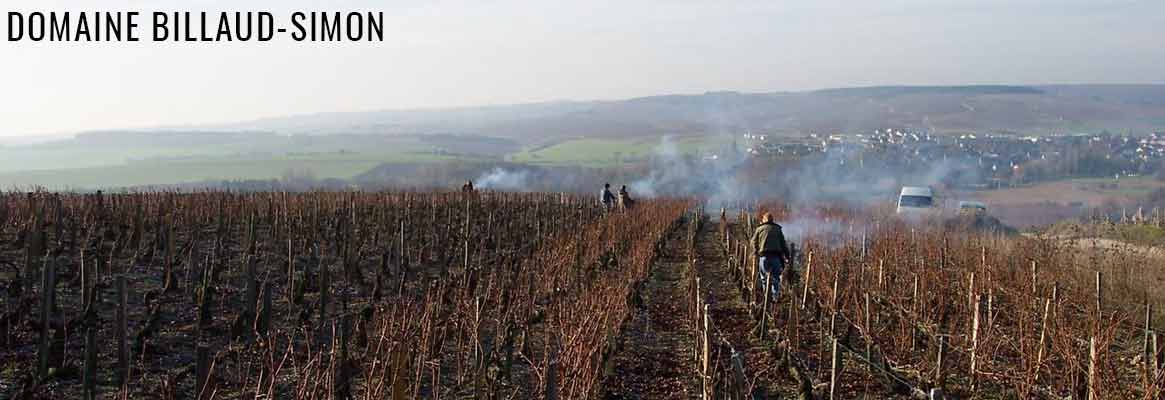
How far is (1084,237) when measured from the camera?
2523 centimetres

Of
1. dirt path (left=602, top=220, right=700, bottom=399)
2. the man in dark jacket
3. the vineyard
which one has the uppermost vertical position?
the man in dark jacket

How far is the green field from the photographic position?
346ft

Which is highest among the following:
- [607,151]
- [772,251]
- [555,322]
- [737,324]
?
[607,151]

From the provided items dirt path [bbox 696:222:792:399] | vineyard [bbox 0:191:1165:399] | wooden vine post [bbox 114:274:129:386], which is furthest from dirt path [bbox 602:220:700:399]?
wooden vine post [bbox 114:274:129:386]

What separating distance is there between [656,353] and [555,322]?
3.31 feet

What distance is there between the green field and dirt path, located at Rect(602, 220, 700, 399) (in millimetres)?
83662

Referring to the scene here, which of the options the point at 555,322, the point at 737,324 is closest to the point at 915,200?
the point at 737,324

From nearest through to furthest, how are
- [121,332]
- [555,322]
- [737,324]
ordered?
[121,332] < [555,322] < [737,324]

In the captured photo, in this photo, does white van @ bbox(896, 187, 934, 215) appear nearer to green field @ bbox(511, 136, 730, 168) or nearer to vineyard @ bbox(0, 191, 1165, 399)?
vineyard @ bbox(0, 191, 1165, 399)

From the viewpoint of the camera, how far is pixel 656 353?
1093cm

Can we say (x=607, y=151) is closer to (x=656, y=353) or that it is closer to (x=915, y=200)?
(x=915, y=200)

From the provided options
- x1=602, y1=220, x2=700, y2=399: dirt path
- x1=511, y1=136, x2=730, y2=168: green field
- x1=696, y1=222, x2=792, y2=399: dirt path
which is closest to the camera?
x1=602, y1=220, x2=700, y2=399: dirt path

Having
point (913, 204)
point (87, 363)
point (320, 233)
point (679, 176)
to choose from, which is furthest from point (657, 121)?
point (87, 363)

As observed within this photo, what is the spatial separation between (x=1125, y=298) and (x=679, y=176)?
176ft
